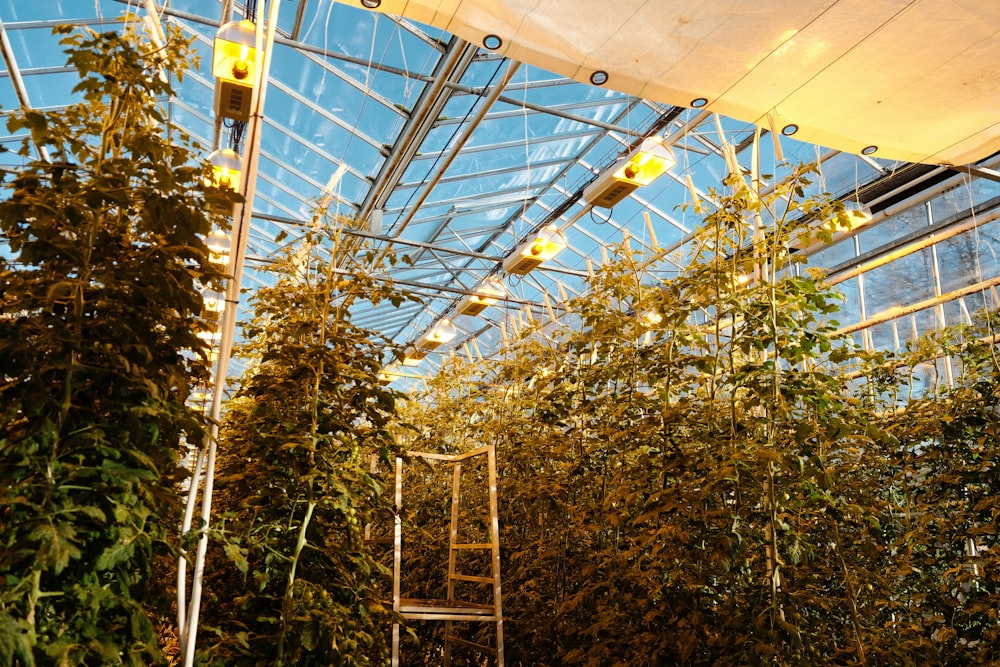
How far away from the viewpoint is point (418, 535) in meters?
5.36

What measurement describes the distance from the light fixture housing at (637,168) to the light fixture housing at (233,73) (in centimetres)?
222

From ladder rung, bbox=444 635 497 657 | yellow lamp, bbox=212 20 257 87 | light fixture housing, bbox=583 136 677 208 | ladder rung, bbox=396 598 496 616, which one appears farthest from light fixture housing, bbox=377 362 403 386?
light fixture housing, bbox=583 136 677 208

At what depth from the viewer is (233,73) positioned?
3246 millimetres

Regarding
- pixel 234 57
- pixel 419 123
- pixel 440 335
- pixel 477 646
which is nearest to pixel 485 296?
pixel 440 335

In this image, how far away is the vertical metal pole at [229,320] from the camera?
2145 millimetres

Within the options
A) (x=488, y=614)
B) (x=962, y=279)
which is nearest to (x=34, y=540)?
(x=488, y=614)

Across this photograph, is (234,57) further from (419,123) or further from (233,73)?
(419,123)

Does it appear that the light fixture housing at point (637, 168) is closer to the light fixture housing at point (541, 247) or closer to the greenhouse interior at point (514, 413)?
the greenhouse interior at point (514, 413)

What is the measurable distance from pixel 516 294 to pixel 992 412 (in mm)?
9763

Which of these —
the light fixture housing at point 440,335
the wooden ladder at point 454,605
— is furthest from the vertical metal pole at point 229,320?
the light fixture housing at point 440,335

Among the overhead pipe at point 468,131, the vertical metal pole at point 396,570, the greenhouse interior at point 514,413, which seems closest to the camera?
the greenhouse interior at point 514,413

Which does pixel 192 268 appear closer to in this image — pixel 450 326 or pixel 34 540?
pixel 34 540

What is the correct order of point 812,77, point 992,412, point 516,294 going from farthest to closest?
point 516,294 → point 992,412 → point 812,77

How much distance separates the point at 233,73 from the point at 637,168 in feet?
7.75
